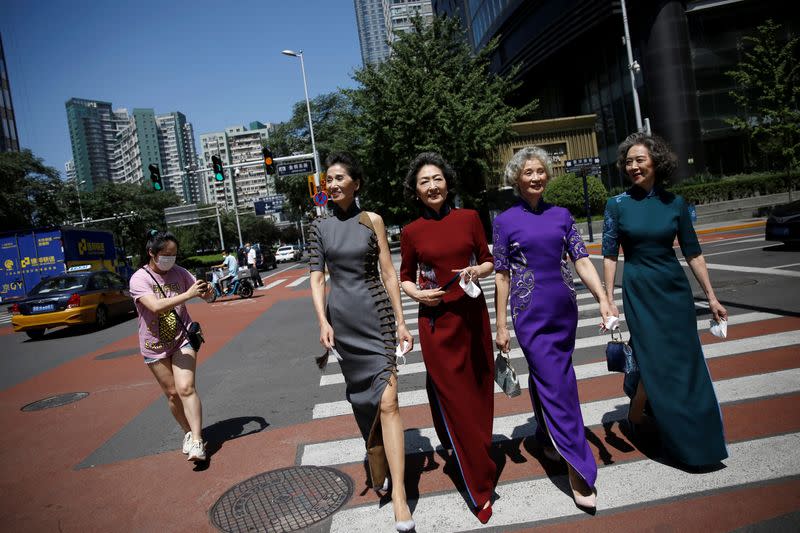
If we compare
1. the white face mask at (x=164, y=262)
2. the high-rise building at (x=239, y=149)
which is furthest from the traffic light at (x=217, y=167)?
the high-rise building at (x=239, y=149)

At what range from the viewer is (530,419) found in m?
4.43

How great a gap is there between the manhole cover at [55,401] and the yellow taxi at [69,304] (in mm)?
5975

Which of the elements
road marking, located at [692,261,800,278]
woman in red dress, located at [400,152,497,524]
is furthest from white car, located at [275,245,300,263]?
woman in red dress, located at [400,152,497,524]

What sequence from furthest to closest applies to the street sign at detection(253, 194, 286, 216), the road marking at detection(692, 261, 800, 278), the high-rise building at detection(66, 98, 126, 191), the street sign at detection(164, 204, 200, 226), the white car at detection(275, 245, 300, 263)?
the high-rise building at detection(66, 98, 126, 191), the street sign at detection(253, 194, 286, 216), the white car at detection(275, 245, 300, 263), the street sign at detection(164, 204, 200, 226), the road marking at detection(692, 261, 800, 278)

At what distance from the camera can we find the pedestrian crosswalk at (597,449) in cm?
306

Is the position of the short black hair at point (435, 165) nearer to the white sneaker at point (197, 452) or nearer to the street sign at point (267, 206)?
the white sneaker at point (197, 452)

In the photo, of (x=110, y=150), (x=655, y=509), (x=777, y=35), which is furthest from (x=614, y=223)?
(x=110, y=150)

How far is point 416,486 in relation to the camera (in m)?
3.48

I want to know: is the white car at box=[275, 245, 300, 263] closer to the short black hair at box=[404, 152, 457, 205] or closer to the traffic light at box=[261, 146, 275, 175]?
the traffic light at box=[261, 146, 275, 175]

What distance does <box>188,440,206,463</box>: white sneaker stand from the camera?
13.6 feet

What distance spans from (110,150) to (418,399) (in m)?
206

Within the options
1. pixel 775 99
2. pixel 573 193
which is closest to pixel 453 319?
pixel 573 193

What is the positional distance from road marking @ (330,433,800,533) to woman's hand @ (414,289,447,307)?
122 cm

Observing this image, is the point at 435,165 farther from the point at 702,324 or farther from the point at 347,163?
the point at 702,324
